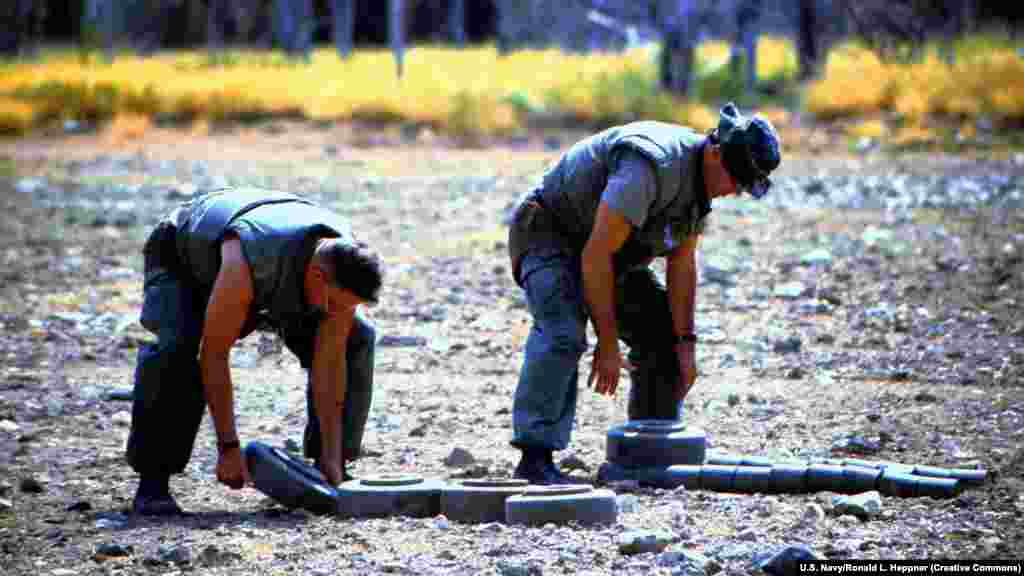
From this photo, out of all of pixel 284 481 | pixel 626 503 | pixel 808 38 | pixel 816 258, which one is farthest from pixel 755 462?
pixel 808 38

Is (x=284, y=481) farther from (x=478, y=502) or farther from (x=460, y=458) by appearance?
(x=460, y=458)

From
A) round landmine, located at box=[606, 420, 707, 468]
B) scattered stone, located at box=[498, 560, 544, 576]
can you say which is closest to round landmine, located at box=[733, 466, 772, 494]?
round landmine, located at box=[606, 420, 707, 468]

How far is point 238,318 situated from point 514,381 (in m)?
3.26

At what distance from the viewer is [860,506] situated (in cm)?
587

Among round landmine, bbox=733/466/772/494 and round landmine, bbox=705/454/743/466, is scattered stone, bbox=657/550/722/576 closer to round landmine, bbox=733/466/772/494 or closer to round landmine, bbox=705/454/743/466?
round landmine, bbox=733/466/772/494

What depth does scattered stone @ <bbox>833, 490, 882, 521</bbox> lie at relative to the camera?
5.87 meters

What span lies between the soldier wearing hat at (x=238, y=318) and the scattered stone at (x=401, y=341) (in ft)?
10.7

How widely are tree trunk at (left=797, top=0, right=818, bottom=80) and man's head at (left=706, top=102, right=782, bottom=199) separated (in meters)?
23.5

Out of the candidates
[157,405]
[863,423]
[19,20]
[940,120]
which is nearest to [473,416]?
[863,423]

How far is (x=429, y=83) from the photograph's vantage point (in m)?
27.8

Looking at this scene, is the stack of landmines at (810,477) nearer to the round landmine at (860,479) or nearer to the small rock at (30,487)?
the round landmine at (860,479)

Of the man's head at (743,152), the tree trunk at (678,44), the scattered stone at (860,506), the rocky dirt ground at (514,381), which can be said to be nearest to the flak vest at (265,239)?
the rocky dirt ground at (514,381)

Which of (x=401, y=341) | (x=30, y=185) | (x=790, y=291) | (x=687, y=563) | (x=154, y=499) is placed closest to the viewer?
(x=687, y=563)

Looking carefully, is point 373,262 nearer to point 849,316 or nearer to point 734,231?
point 849,316
